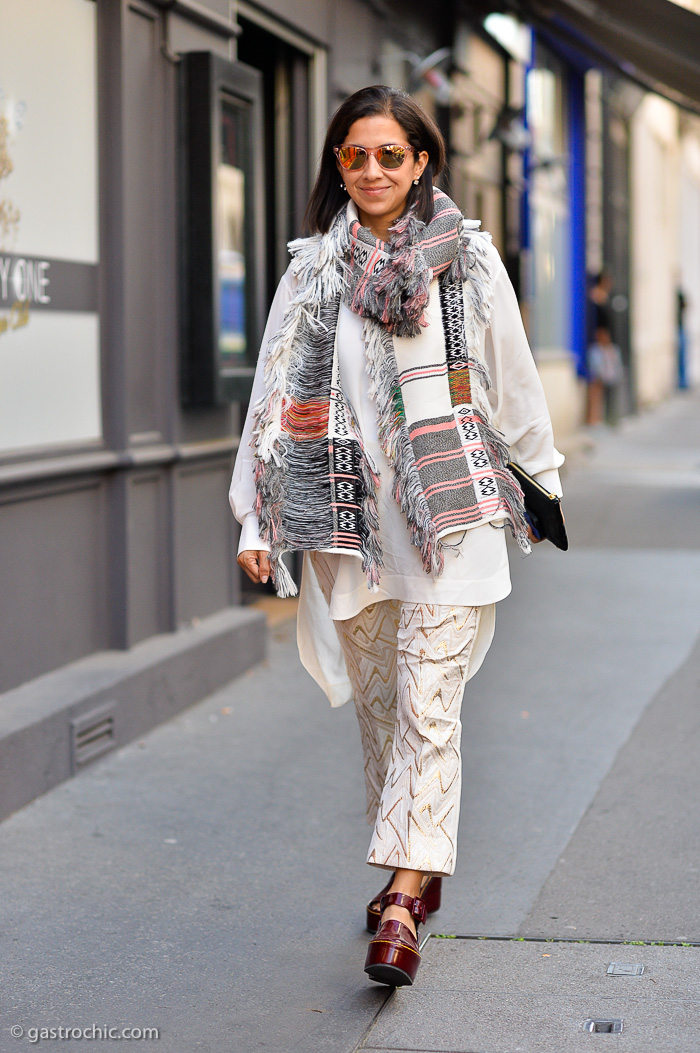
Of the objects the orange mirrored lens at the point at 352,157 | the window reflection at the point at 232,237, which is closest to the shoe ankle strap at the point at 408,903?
the orange mirrored lens at the point at 352,157

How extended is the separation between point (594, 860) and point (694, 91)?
8.41m

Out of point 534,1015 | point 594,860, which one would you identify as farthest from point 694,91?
point 534,1015

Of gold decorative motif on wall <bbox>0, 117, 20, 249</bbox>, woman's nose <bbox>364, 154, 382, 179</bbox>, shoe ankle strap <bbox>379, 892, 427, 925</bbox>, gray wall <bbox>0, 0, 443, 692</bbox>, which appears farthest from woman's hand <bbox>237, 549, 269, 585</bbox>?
gold decorative motif on wall <bbox>0, 117, 20, 249</bbox>

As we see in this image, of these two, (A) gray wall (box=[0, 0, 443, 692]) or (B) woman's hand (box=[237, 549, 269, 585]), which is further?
(A) gray wall (box=[0, 0, 443, 692])

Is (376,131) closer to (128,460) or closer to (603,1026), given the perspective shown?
(603,1026)

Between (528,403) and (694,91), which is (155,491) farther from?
(694,91)

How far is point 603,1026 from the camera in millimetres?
2807

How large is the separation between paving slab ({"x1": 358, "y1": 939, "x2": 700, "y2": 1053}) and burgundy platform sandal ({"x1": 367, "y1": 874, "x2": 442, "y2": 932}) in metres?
0.13

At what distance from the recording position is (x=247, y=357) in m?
6.00

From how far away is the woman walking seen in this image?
2.98m

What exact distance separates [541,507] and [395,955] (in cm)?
104

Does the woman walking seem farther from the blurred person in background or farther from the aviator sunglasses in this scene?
the blurred person in background

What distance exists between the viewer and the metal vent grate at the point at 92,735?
177 inches

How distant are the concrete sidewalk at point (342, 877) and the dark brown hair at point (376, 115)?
67.5 inches
